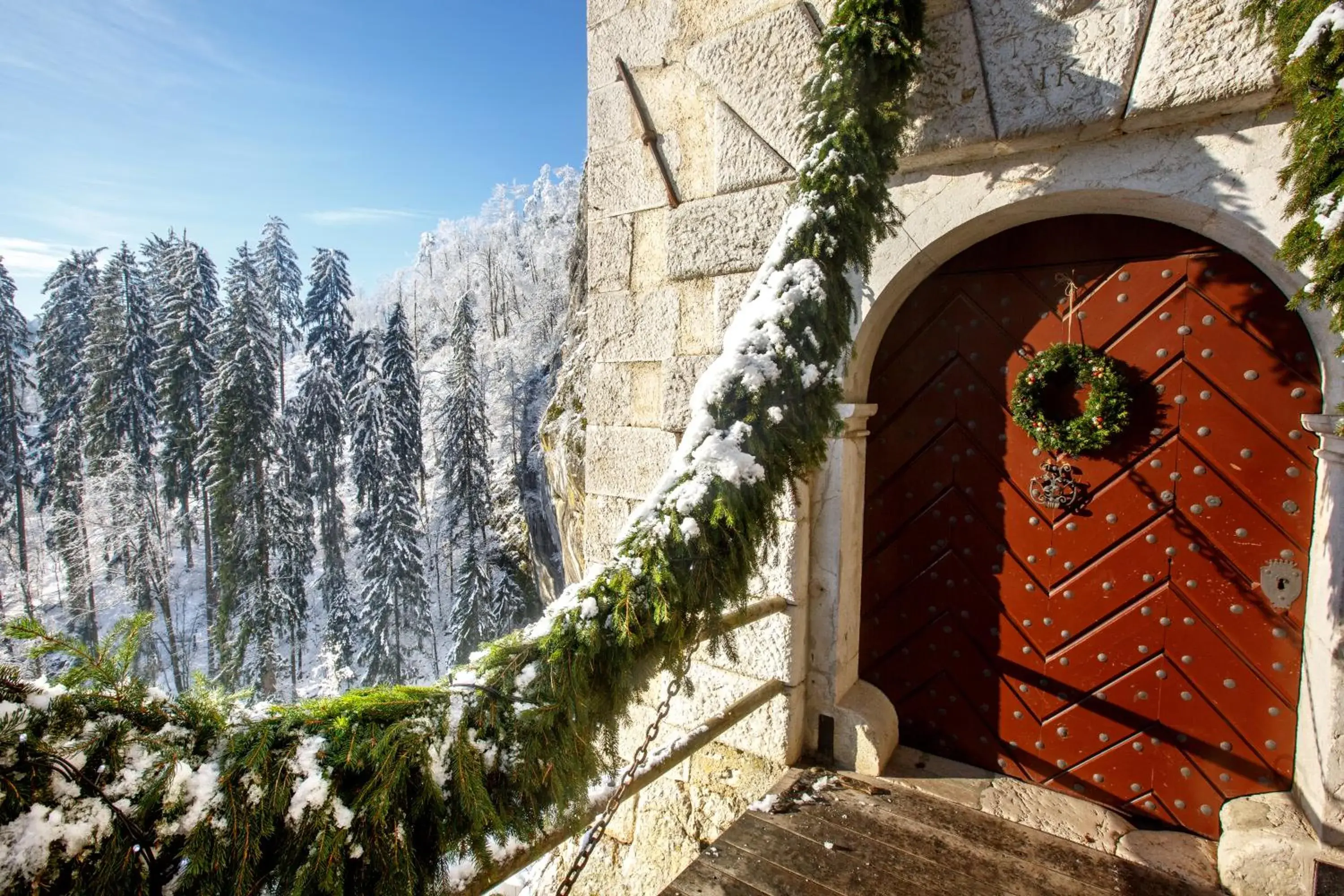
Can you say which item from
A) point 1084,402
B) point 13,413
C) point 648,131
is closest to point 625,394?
point 648,131

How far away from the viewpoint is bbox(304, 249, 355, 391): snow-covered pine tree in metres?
24.6

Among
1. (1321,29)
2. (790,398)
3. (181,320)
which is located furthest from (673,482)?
→ (181,320)

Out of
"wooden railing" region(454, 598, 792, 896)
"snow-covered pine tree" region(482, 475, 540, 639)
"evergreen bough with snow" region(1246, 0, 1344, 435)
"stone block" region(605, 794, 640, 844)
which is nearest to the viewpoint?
"wooden railing" region(454, 598, 792, 896)

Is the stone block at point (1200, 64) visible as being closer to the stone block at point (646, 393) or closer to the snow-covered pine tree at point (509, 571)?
the stone block at point (646, 393)

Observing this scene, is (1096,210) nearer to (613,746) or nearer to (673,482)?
(673,482)

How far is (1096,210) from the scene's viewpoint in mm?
1883

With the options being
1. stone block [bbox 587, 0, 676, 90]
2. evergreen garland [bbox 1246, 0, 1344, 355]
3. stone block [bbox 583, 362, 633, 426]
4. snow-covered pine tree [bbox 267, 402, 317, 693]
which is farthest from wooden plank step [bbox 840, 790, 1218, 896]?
snow-covered pine tree [bbox 267, 402, 317, 693]

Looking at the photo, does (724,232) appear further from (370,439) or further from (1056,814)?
(370,439)

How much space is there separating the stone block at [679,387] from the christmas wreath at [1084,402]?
1093 mm

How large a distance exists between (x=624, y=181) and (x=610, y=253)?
12.1 inches

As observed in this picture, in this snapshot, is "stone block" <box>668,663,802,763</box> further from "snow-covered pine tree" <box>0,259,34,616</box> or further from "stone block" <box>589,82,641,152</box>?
"snow-covered pine tree" <box>0,259,34,616</box>

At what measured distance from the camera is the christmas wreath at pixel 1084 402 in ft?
6.18

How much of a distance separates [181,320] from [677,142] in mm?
25703

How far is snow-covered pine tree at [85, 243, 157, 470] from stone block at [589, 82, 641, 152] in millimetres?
25577
